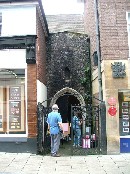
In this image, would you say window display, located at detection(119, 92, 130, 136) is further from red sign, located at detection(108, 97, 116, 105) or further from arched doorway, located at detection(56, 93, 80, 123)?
arched doorway, located at detection(56, 93, 80, 123)

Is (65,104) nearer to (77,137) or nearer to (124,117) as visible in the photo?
(77,137)

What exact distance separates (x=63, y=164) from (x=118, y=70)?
4.40 m

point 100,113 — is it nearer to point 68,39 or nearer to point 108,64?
point 108,64

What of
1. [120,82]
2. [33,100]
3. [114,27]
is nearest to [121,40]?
[114,27]

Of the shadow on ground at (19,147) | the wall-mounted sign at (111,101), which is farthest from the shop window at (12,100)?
the wall-mounted sign at (111,101)

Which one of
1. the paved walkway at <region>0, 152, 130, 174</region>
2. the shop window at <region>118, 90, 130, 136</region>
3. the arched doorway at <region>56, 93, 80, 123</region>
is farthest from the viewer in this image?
the arched doorway at <region>56, 93, 80, 123</region>

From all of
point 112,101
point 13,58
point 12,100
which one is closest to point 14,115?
point 12,100

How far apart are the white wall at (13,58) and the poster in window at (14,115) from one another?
1.46 m

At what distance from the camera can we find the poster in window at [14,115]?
12.9m

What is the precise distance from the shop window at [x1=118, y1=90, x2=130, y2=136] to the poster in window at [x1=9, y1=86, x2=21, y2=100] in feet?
13.1

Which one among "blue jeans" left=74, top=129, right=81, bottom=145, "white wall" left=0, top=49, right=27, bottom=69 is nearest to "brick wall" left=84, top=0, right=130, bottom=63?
"white wall" left=0, top=49, right=27, bottom=69

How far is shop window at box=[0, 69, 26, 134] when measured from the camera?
12938mm

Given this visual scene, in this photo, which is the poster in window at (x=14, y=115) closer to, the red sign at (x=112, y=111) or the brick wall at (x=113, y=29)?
the red sign at (x=112, y=111)

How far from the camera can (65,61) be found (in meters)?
18.1
